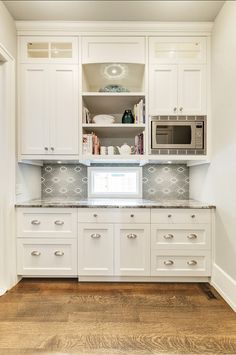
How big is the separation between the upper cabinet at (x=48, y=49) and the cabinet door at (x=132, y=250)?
1.91 meters

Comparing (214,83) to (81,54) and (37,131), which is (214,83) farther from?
(37,131)

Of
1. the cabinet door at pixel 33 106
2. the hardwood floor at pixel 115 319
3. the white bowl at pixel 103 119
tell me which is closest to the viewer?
the hardwood floor at pixel 115 319

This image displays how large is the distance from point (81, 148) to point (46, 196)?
95cm

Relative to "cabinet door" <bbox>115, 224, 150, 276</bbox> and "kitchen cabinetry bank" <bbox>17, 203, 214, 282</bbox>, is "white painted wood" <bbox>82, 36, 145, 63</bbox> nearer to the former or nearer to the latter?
"kitchen cabinetry bank" <bbox>17, 203, 214, 282</bbox>

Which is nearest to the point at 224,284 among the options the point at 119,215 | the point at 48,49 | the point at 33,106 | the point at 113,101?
the point at 119,215

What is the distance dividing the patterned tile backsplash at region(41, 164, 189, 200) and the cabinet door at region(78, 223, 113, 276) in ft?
2.43

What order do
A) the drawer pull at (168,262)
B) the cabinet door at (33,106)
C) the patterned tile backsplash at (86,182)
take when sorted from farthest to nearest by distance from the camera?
the patterned tile backsplash at (86,182)
the cabinet door at (33,106)
the drawer pull at (168,262)

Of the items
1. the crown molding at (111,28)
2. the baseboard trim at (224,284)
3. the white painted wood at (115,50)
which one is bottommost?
the baseboard trim at (224,284)

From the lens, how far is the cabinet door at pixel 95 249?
242 cm

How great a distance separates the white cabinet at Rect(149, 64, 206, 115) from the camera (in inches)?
99.0

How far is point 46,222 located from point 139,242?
1.00 meters

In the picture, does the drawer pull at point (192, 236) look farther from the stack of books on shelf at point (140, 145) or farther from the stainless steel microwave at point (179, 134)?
the stack of books on shelf at point (140, 145)

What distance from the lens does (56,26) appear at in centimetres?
249

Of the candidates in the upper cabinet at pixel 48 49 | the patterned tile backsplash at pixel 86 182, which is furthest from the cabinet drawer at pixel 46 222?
the upper cabinet at pixel 48 49
